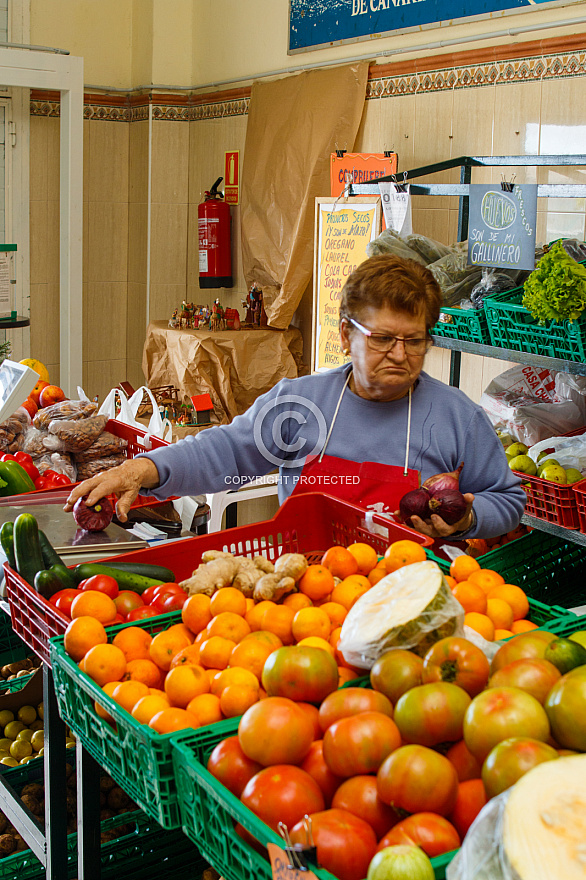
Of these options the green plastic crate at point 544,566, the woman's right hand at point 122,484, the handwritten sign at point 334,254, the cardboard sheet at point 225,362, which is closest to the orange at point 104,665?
the woman's right hand at point 122,484

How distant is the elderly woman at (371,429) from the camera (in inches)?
83.7

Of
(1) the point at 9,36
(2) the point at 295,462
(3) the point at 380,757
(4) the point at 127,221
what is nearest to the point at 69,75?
(1) the point at 9,36

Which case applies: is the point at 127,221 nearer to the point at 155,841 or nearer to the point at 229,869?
the point at 155,841

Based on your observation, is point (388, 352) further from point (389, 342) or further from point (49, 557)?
point (49, 557)

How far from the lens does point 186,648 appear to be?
51.9 inches

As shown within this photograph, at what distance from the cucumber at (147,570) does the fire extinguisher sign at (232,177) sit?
422 centimetres

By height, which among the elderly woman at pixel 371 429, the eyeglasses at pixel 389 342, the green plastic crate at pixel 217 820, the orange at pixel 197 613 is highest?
the eyeglasses at pixel 389 342

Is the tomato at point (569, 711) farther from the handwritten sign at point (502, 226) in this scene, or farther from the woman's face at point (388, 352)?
the handwritten sign at point (502, 226)

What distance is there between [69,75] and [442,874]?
221 inches

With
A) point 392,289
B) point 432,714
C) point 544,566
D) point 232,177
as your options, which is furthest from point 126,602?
point 232,177

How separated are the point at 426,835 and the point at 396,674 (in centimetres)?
24

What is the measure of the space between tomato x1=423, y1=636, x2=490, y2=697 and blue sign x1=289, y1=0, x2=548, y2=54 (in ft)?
10.1

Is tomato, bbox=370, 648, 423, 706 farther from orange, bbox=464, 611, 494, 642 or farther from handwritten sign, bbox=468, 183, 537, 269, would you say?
handwritten sign, bbox=468, 183, 537, 269

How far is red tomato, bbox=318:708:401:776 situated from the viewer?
950 millimetres
